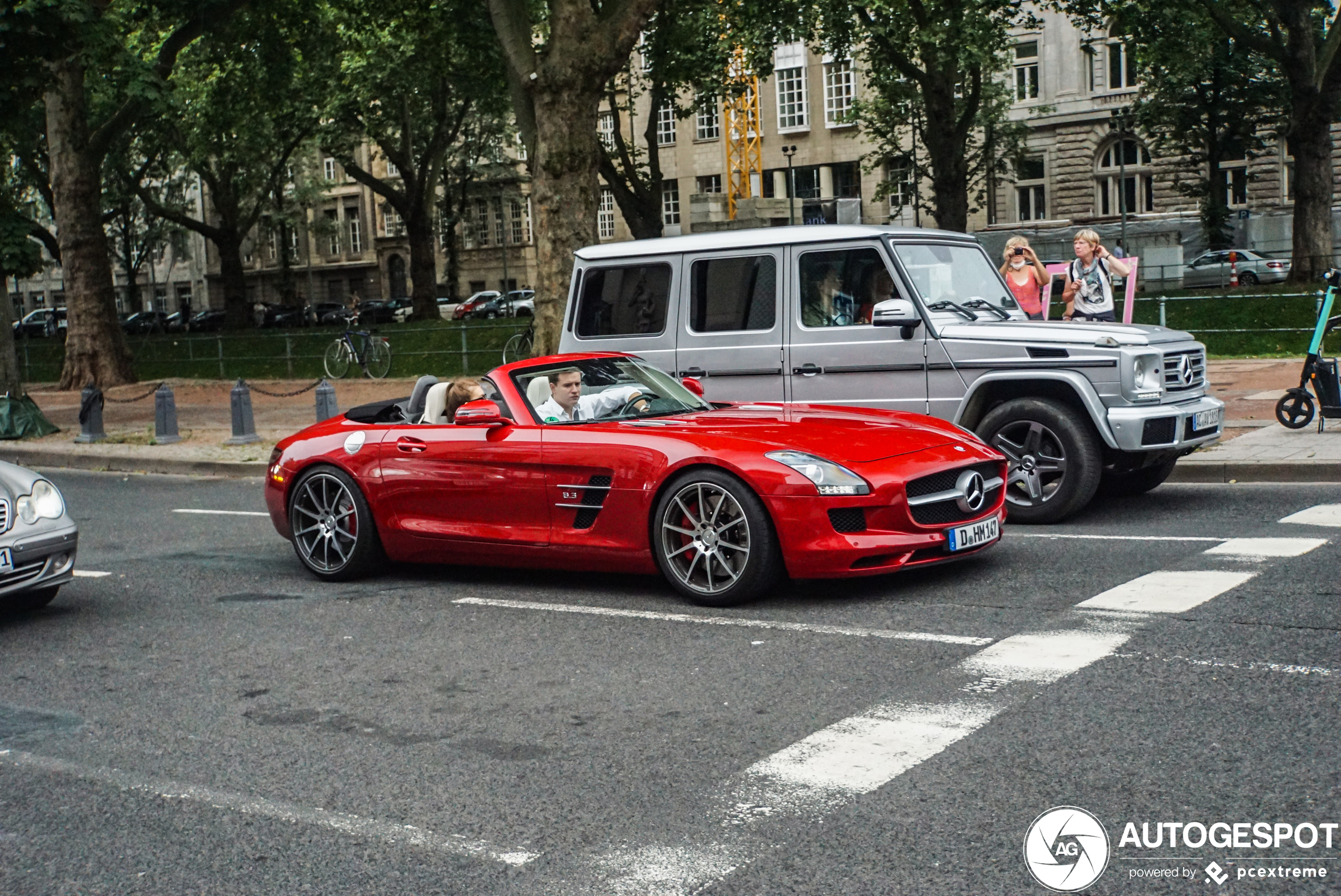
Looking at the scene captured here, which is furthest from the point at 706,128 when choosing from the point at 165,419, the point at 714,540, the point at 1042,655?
the point at 1042,655

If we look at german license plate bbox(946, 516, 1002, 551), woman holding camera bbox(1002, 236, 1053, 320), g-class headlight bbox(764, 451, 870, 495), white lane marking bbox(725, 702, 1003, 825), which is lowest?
white lane marking bbox(725, 702, 1003, 825)

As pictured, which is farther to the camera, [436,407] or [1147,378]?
[1147,378]

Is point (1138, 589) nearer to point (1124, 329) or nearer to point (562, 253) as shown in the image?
point (1124, 329)

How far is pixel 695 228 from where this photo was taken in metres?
34.2

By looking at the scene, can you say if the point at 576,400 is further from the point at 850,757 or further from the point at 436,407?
the point at 850,757

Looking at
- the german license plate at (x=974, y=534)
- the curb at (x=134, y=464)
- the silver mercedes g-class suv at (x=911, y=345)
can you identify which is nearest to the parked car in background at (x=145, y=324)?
the curb at (x=134, y=464)

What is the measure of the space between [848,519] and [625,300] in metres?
4.52

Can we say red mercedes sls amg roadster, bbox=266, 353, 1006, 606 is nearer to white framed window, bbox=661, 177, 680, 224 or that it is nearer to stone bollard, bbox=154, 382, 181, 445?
stone bollard, bbox=154, 382, 181, 445

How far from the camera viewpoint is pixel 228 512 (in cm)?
1279

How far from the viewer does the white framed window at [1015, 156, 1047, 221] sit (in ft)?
196

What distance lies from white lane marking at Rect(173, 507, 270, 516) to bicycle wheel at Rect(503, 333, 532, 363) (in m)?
13.7

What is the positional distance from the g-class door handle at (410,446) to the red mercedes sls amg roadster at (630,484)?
11 millimetres

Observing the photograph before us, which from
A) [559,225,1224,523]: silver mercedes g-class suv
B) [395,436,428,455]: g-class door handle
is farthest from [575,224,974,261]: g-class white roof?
[395,436,428,455]: g-class door handle

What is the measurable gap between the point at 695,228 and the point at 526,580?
86.3 feet
